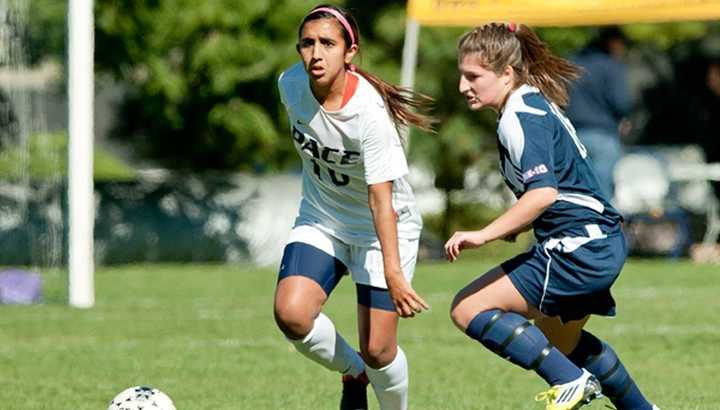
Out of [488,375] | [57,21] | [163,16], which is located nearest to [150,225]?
[163,16]

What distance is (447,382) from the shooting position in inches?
313

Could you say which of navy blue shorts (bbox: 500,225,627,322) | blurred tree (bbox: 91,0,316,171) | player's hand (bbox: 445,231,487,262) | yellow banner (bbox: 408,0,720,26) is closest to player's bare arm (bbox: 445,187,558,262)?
player's hand (bbox: 445,231,487,262)

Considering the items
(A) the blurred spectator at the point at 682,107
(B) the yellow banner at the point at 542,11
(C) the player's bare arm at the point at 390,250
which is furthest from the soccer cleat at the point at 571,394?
(A) the blurred spectator at the point at 682,107

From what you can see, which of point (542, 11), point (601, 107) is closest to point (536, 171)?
point (601, 107)

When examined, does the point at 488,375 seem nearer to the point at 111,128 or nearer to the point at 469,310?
the point at 469,310

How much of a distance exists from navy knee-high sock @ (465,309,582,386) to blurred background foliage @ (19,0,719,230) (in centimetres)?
1064

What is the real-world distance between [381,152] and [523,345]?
97 cm

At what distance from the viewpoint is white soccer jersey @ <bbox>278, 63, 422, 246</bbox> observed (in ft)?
20.8

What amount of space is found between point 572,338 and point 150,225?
37.4 feet

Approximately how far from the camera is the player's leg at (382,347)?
6.44 m

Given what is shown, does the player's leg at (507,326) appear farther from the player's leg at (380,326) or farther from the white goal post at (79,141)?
the white goal post at (79,141)

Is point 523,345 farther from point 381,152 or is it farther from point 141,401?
point 141,401

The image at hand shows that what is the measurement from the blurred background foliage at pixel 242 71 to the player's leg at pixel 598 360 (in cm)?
1033

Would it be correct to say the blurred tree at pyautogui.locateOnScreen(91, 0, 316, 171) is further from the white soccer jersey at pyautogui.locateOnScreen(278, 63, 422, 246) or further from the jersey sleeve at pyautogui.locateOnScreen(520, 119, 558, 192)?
the jersey sleeve at pyautogui.locateOnScreen(520, 119, 558, 192)
